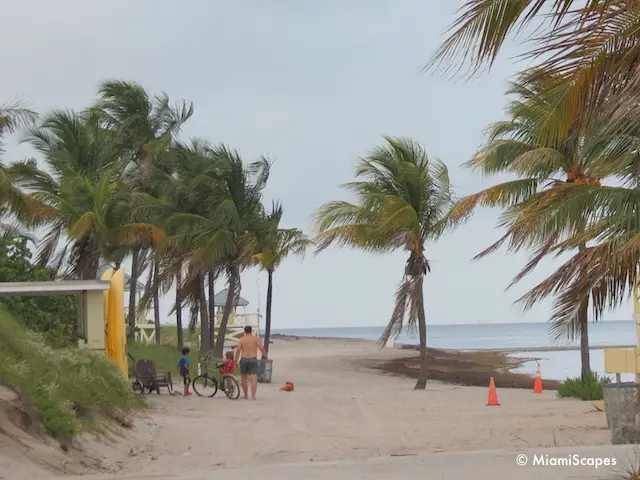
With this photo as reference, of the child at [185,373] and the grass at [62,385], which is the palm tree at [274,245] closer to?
the child at [185,373]

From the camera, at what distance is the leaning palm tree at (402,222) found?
25766 millimetres

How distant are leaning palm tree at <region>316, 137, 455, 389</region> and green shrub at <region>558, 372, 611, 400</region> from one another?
6314 millimetres

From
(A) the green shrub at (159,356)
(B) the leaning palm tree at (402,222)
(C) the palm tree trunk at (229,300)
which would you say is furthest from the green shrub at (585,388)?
(C) the palm tree trunk at (229,300)

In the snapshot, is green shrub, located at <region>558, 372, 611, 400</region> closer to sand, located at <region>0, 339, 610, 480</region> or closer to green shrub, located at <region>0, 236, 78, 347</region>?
sand, located at <region>0, 339, 610, 480</region>

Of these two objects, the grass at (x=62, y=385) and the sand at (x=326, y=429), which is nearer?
the grass at (x=62, y=385)

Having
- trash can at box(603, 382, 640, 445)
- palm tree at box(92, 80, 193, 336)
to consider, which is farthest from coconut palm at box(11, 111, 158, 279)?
trash can at box(603, 382, 640, 445)

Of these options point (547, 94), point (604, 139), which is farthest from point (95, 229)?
point (547, 94)

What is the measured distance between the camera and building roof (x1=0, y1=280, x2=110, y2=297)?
16.9 meters

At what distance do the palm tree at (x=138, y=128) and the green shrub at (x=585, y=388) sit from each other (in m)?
18.7

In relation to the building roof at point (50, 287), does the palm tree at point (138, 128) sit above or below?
above

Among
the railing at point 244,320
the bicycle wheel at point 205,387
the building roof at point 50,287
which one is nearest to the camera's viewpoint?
the building roof at point 50,287

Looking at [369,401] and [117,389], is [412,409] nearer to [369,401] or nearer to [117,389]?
[369,401]

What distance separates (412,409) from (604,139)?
30.1 feet

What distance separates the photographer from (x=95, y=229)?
29.3m
